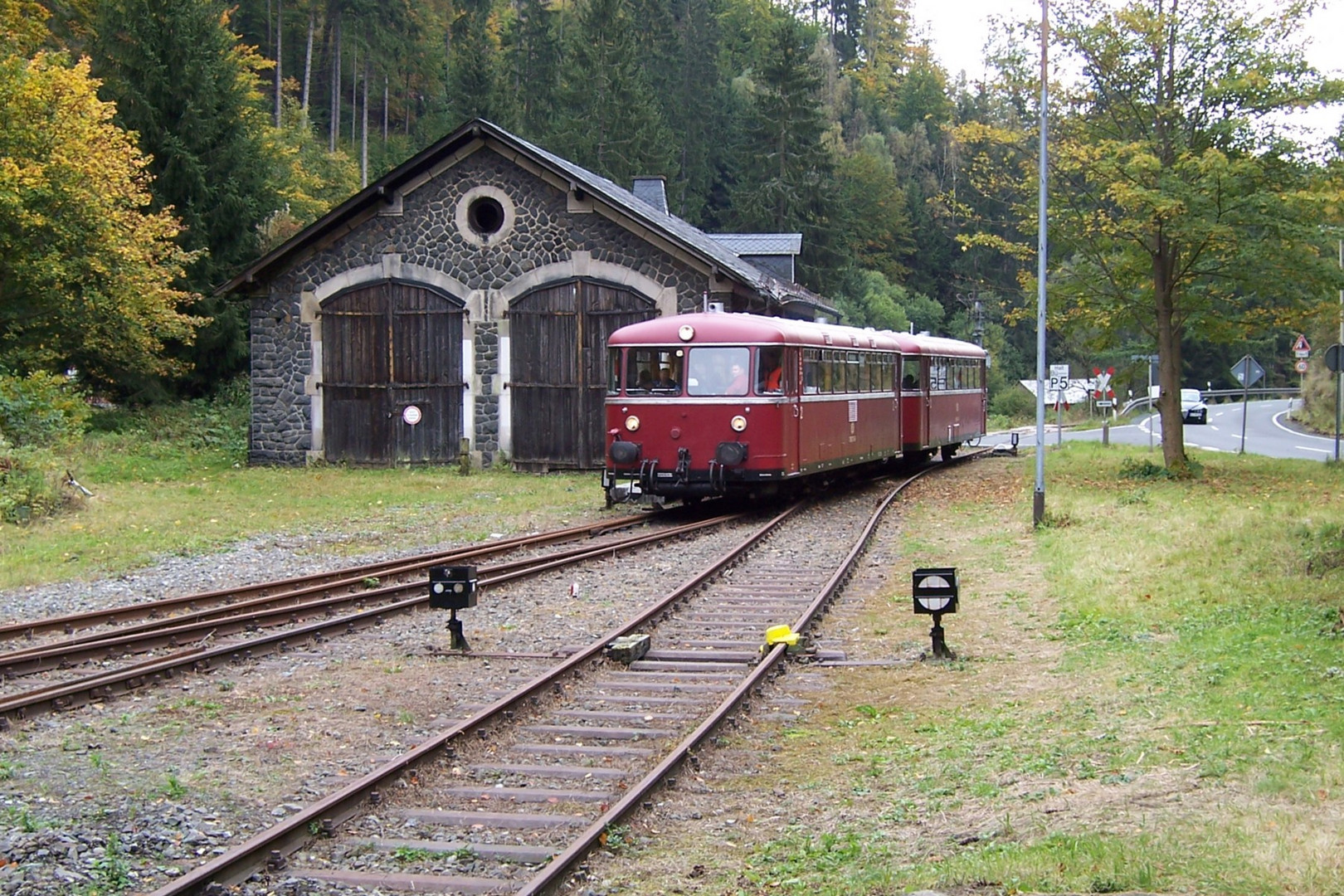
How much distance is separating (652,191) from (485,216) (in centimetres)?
1291

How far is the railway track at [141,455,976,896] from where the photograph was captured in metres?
5.97

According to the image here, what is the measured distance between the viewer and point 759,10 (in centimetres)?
9800

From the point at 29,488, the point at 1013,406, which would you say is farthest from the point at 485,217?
the point at 1013,406

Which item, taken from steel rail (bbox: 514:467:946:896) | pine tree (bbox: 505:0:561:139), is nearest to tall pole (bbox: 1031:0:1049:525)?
steel rail (bbox: 514:467:946:896)

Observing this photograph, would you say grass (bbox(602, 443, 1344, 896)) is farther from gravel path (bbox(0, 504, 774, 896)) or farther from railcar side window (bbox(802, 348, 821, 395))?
railcar side window (bbox(802, 348, 821, 395))

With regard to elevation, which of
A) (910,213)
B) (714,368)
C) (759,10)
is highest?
(759,10)

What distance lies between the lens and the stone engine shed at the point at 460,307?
28.0m

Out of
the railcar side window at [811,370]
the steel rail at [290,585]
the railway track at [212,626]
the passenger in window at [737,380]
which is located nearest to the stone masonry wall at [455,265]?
the railcar side window at [811,370]

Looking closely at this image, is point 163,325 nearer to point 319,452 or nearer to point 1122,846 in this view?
point 319,452

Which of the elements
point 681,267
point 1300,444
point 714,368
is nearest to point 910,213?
point 1300,444

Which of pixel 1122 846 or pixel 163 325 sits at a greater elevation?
pixel 163 325

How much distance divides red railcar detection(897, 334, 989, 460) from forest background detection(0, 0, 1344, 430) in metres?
2.17

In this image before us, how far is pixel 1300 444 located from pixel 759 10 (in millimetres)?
65102

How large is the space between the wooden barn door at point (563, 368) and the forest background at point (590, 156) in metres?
7.54
